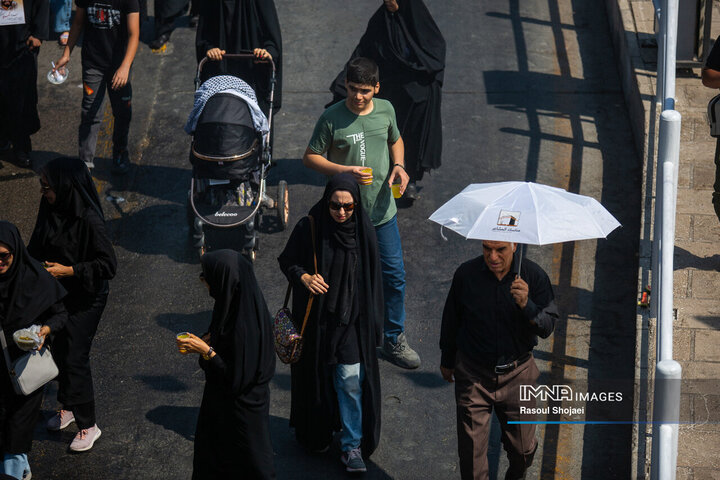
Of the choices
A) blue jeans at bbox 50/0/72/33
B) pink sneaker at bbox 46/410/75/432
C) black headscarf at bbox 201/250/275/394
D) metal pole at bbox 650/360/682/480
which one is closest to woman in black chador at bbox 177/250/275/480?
black headscarf at bbox 201/250/275/394

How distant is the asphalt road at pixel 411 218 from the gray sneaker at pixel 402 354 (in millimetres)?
95

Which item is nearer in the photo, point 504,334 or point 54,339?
point 504,334

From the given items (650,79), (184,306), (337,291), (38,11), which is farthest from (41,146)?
(650,79)

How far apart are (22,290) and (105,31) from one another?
4.19 metres

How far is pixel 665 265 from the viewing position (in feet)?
19.6

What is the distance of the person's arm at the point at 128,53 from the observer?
9.38 metres

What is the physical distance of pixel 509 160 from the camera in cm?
1003

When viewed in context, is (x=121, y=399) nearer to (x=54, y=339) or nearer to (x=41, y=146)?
(x=54, y=339)

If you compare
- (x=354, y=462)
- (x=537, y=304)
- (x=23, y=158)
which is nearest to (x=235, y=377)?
(x=354, y=462)

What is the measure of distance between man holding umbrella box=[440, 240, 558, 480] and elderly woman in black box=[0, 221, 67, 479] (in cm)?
232

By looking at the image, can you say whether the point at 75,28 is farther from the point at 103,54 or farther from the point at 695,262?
the point at 695,262

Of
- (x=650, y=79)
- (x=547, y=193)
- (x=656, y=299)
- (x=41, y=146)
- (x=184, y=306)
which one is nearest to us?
(x=547, y=193)

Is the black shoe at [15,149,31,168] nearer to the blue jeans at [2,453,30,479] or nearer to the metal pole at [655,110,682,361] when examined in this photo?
the blue jeans at [2,453,30,479]

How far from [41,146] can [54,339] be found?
4580 millimetres
